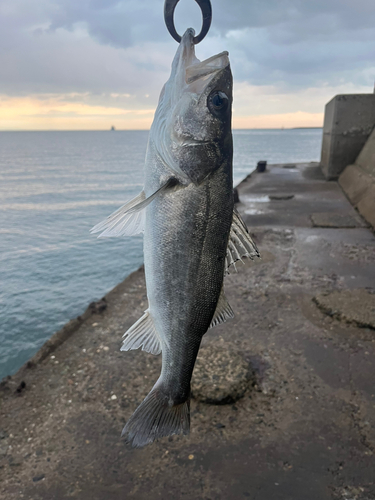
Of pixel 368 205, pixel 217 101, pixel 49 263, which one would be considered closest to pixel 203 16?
pixel 217 101

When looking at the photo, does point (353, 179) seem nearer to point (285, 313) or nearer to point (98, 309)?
point (285, 313)

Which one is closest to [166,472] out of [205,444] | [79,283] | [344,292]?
[205,444]

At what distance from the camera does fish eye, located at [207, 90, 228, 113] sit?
89.4 inches

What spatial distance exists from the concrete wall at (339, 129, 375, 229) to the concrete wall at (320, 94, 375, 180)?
699 millimetres

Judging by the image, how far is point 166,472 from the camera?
14.1ft

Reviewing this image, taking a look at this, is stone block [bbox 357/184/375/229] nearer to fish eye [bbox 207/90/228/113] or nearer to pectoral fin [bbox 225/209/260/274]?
pectoral fin [bbox 225/209/260/274]

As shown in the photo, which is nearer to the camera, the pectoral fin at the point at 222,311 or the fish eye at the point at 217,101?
the fish eye at the point at 217,101

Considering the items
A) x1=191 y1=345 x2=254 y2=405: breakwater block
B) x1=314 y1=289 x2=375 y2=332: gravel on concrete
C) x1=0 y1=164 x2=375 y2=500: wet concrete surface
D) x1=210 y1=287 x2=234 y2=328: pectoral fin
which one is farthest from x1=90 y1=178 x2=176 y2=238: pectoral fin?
x1=314 y1=289 x2=375 y2=332: gravel on concrete

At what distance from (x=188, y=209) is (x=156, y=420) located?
1.52 metres

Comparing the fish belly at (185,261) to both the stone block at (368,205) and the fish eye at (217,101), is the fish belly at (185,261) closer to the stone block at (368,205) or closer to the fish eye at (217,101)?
the fish eye at (217,101)

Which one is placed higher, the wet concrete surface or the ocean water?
the wet concrete surface

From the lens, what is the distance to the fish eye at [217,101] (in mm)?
2271

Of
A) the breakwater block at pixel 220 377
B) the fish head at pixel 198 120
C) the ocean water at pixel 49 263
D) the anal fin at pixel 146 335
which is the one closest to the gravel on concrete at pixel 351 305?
the breakwater block at pixel 220 377

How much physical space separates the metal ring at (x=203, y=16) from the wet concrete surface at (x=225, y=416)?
442 cm
